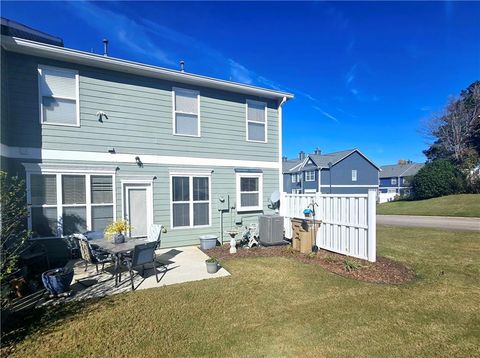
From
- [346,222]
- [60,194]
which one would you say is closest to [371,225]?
[346,222]

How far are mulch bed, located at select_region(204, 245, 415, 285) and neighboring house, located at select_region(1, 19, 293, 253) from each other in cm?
171

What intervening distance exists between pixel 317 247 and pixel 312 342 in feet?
15.4

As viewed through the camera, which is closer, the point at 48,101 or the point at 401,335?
the point at 401,335

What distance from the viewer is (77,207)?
668 centimetres

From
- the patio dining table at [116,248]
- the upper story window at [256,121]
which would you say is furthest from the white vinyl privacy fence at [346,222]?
the patio dining table at [116,248]

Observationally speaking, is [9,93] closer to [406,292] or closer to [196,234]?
[196,234]

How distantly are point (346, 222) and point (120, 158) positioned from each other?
22.6 feet

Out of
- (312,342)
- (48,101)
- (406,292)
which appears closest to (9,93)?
(48,101)

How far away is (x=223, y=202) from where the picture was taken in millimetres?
8695

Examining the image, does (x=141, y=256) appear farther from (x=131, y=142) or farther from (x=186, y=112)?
(x=186, y=112)

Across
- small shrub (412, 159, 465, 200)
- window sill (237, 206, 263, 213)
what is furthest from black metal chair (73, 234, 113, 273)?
small shrub (412, 159, 465, 200)

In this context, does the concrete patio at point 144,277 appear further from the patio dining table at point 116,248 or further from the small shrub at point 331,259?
the small shrub at point 331,259

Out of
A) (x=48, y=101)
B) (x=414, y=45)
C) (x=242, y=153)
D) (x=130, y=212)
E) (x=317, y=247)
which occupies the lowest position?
(x=317, y=247)

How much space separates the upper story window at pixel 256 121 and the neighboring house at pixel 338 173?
2019cm
